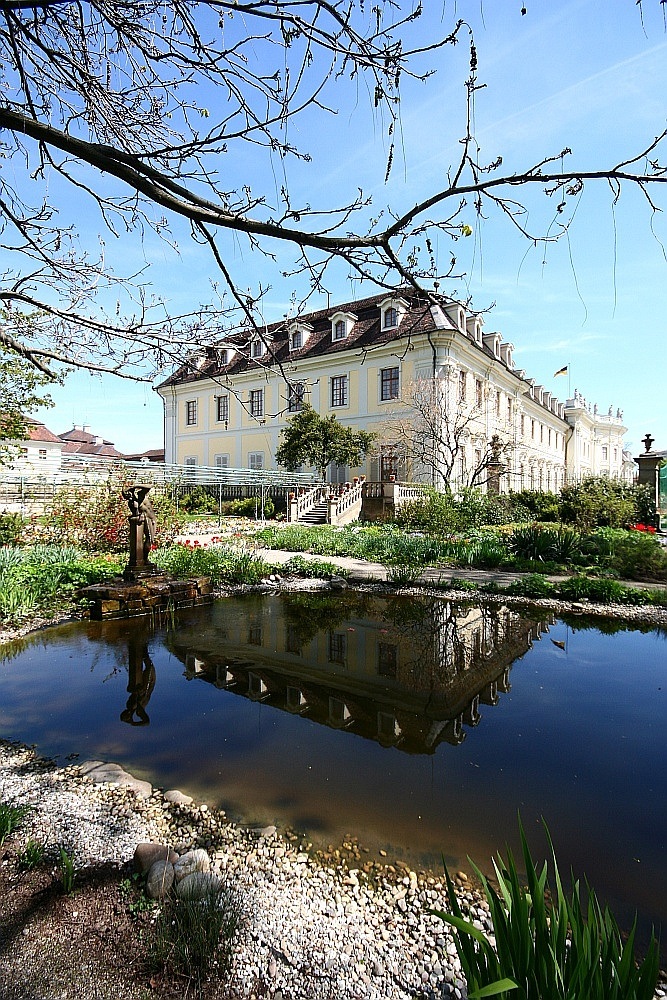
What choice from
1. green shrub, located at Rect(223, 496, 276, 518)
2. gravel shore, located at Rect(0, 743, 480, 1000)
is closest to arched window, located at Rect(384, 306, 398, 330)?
green shrub, located at Rect(223, 496, 276, 518)

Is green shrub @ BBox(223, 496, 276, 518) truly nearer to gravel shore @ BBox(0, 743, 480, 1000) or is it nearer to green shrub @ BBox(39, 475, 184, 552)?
green shrub @ BBox(39, 475, 184, 552)

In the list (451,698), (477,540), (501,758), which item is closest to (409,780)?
(501,758)

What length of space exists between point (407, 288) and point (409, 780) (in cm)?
309

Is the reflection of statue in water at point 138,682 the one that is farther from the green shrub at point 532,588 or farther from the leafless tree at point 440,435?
the leafless tree at point 440,435

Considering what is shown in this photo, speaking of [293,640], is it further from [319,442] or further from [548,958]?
[319,442]

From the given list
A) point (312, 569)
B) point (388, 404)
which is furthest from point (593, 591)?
point (388, 404)

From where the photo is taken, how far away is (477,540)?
13.4m

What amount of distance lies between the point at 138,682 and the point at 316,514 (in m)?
18.1

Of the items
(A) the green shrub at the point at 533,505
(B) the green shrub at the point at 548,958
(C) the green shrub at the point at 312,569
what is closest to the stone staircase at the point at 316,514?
(A) the green shrub at the point at 533,505

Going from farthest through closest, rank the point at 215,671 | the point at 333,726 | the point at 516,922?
the point at 215,671 → the point at 333,726 → the point at 516,922

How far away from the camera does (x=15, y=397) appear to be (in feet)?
32.7

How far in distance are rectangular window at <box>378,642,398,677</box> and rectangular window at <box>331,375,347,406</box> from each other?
2489 centimetres

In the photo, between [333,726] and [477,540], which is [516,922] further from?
[477,540]

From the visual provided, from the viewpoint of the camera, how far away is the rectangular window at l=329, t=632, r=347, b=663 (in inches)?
227
